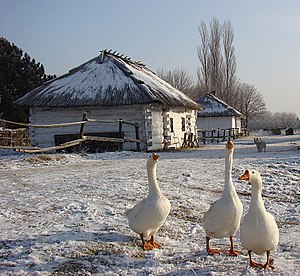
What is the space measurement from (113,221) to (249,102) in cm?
7095

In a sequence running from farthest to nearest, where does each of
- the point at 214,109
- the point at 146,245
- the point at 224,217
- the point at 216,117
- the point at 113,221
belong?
the point at 214,109 < the point at 216,117 < the point at 113,221 < the point at 146,245 < the point at 224,217

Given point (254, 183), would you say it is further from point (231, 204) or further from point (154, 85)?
point (154, 85)

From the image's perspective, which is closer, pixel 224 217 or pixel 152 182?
pixel 224 217

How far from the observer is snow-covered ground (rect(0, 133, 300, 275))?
4660mm

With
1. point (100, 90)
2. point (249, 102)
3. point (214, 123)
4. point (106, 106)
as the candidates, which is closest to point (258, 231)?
point (106, 106)

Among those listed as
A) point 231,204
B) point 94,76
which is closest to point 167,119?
point 94,76

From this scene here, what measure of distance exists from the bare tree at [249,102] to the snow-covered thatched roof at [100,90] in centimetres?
4956

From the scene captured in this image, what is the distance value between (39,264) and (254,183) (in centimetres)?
267

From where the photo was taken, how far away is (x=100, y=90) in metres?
22.1

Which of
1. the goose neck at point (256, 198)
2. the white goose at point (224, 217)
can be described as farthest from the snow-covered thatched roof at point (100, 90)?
the goose neck at point (256, 198)

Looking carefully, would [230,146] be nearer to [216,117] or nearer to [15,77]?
[15,77]

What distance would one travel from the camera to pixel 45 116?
22078 millimetres

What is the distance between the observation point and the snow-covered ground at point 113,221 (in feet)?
15.3

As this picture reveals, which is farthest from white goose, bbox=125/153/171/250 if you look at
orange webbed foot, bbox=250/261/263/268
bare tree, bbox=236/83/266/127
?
bare tree, bbox=236/83/266/127
